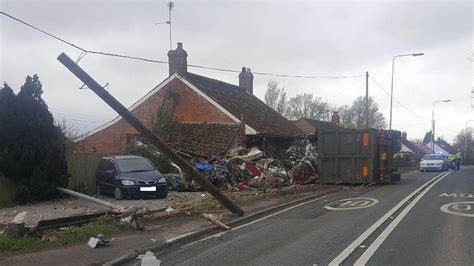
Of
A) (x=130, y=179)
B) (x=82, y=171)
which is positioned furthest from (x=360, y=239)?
(x=82, y=171)

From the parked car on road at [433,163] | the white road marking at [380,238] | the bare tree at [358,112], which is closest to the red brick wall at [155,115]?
the white road marking at [380,238]

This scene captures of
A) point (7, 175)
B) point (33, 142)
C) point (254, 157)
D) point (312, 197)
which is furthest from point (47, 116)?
point (254, 157)

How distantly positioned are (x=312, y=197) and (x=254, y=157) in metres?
7.74

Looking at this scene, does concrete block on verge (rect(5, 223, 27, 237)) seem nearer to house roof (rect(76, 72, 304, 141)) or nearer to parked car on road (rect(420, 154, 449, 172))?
house roof (rect(76, 72, 304, 141))

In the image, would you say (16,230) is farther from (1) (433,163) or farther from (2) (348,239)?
(1) (433,163)

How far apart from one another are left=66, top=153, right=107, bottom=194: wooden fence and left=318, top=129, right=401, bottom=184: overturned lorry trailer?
10237mm

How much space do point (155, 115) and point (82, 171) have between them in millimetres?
11613

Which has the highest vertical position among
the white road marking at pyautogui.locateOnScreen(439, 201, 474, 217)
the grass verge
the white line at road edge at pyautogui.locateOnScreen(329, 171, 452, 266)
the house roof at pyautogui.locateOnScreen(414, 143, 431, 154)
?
the house roof at pyautogui.locateOnScreen(414, 143, 431, 154)

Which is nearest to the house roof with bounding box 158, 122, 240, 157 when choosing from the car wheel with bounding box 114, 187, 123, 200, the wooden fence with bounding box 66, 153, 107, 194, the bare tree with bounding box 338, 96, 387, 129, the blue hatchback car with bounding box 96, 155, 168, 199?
the wooden fence with bounding box 66, 153, 107, 194

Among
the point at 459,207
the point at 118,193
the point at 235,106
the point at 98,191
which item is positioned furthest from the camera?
the point at 235,106

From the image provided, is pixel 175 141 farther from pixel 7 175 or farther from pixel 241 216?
pixel 241 216

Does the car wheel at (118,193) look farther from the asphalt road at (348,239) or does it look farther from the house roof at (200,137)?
the house roof at (200,137)

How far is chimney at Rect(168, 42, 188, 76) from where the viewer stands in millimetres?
30406

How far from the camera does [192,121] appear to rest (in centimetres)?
3000
